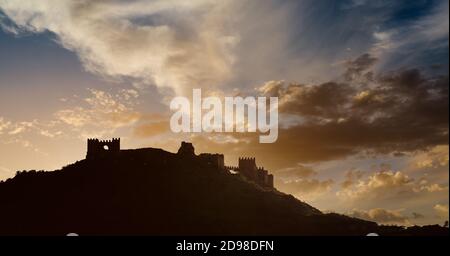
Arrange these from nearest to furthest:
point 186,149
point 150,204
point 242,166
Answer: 1. point 150,204
2. point 186,149
3. point 242,166

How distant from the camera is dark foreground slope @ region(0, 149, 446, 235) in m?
124

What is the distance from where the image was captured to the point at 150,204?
141m

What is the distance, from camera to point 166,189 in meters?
146

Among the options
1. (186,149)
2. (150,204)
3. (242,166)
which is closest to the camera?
(150,204)

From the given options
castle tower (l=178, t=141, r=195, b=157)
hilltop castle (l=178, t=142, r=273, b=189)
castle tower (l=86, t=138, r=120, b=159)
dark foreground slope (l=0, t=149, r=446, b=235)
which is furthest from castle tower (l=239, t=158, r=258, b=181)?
castle tower (l=86, t=138, r=120, b=159)

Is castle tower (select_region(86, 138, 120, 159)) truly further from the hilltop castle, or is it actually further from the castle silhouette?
the hilltop castle

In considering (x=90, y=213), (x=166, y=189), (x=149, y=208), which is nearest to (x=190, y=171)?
(x=166, y=189)

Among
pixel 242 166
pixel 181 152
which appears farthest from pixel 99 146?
pixel 242 166

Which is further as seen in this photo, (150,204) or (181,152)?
(181,152)

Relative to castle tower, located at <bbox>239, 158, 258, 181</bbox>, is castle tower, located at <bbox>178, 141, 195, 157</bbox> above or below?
above

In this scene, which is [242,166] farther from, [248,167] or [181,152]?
[181,152]
